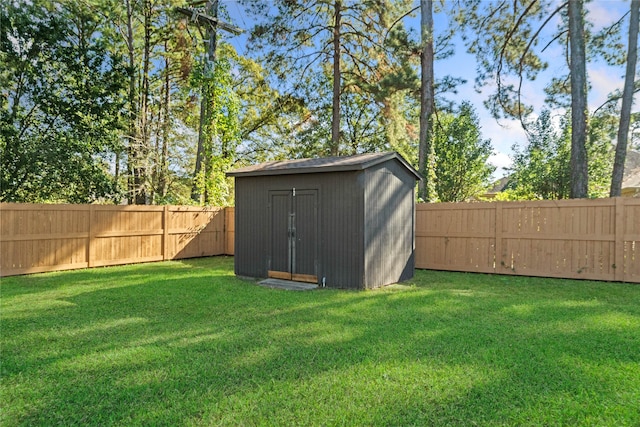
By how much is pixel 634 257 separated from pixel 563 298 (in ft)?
8.12

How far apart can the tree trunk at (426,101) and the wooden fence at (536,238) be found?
8.11ft

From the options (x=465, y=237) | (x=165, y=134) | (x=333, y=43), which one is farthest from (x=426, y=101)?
(x=165, y=134)

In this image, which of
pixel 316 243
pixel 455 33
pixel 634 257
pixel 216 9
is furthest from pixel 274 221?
pixel 216 9

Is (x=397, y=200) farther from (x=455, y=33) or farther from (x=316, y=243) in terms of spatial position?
(x=455, y=33)

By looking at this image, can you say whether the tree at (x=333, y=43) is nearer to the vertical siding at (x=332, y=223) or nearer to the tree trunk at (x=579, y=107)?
the tree trunk at (x=579, y=107)

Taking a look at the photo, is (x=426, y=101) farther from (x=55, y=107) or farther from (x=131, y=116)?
(x=55, y=107)

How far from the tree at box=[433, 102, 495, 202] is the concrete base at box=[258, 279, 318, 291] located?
10.1m

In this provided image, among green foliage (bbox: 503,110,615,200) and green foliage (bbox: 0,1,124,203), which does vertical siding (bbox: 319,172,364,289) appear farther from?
green foliage (bbox: 0,1,124,203)

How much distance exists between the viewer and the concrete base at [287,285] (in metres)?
6.35

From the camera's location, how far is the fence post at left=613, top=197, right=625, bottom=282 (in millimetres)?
6918

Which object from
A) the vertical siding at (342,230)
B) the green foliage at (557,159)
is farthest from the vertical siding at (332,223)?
the green foliage at (557,159)

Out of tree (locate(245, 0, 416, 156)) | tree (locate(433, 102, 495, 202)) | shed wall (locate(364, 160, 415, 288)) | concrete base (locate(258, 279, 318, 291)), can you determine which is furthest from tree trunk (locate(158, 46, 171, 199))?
tree (locate(433, 102, 495, 202))

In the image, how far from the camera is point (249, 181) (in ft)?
24.9

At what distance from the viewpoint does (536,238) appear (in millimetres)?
7723
